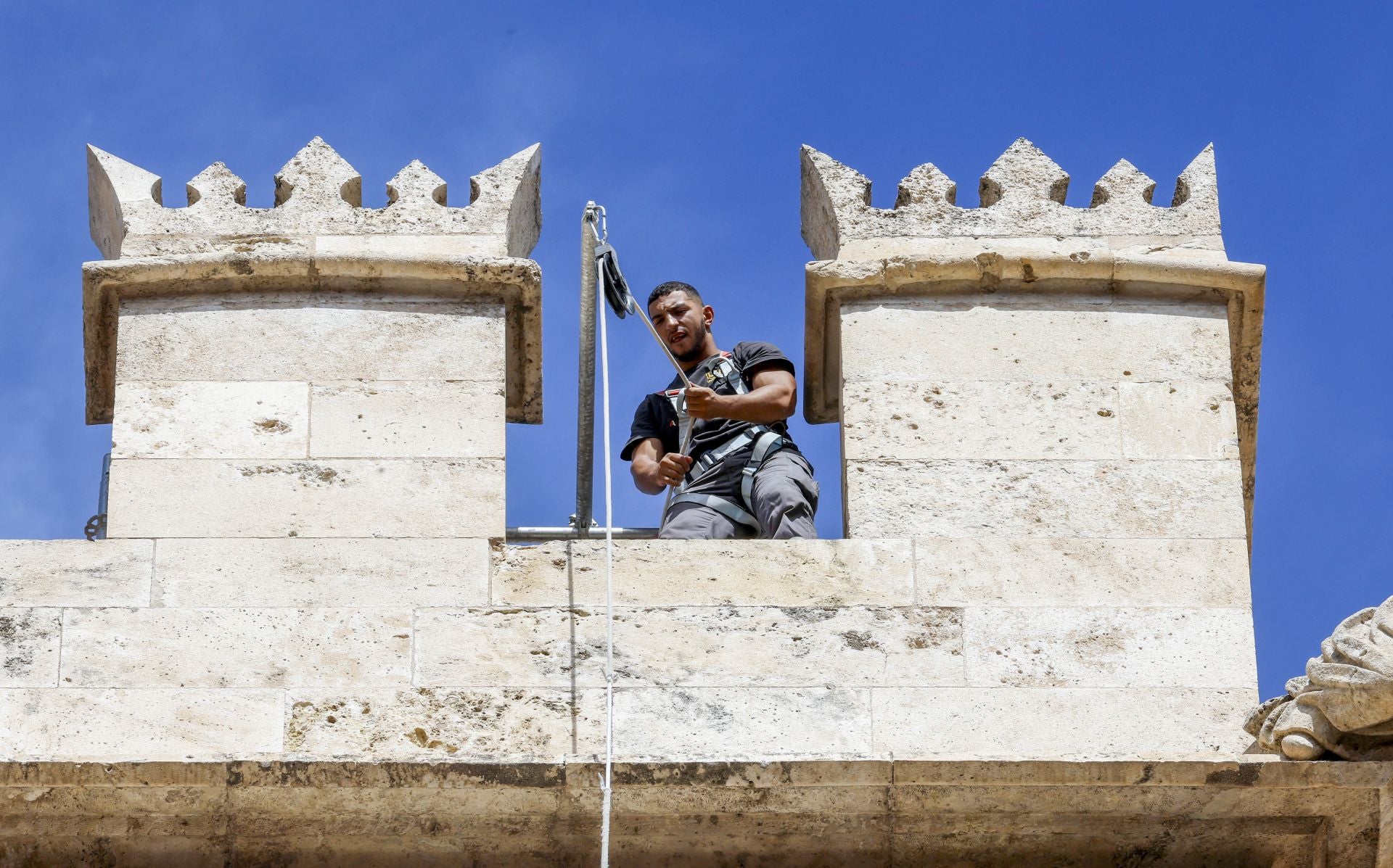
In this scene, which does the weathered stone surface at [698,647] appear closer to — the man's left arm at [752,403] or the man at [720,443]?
the man at [720,443]

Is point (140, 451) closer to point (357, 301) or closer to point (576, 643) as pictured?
point (357, 301)

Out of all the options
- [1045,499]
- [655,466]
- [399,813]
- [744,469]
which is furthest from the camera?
[655,466]

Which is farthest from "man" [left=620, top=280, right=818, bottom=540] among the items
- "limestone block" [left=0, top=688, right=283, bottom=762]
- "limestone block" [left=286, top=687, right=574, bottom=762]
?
"limestone block" [left=0, top=688, right=283, bottom=762]

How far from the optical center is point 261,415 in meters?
8.22

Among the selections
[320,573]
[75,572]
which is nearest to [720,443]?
[320,573]

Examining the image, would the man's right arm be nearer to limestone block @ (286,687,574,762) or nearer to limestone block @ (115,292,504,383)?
limestone block @ (115,292,504,383)

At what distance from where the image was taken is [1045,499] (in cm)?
812

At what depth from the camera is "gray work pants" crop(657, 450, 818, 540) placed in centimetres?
838

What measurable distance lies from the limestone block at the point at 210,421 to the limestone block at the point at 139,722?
90 cm

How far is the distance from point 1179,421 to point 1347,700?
63.8 inches

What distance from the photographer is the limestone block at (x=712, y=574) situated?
25.5 ft

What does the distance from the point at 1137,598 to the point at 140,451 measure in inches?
117

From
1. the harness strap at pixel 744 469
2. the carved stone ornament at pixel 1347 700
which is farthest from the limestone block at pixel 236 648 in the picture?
the carved stone ornament at pixel 1347 700

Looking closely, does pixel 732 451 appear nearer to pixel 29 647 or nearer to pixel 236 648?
pixel 236 648
